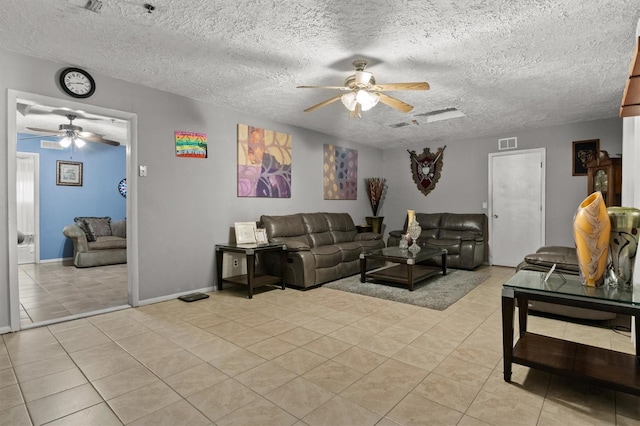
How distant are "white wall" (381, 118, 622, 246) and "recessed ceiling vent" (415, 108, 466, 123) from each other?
1.61 metres

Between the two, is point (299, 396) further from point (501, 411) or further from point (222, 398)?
point (501, 411)

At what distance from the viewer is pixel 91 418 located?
171 cm

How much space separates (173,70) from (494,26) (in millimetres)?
2897

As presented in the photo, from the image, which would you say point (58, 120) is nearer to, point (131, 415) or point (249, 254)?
point (249, 254)

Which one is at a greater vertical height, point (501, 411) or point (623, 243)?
point (623, 243)

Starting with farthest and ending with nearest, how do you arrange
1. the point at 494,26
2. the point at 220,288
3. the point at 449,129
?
the point at 449,129 → the point at 220,288 → the point at 494,26

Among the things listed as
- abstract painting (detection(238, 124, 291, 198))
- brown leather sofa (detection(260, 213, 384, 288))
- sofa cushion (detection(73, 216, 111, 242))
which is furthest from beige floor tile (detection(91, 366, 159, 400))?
sofa cushion (detection(73, 216, 111, 242))

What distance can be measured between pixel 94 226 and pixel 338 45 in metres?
6.26

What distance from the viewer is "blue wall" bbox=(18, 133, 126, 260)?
21.4 ft

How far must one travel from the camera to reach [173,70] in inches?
130

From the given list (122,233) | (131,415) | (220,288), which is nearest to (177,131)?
(220,288)

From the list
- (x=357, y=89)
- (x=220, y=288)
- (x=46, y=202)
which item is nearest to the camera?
(x=357, y=89)

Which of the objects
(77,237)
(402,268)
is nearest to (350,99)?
(402,268)

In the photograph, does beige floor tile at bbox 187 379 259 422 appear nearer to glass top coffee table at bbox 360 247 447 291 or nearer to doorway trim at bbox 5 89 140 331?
doorway trim at bbox 5 89 140 331
